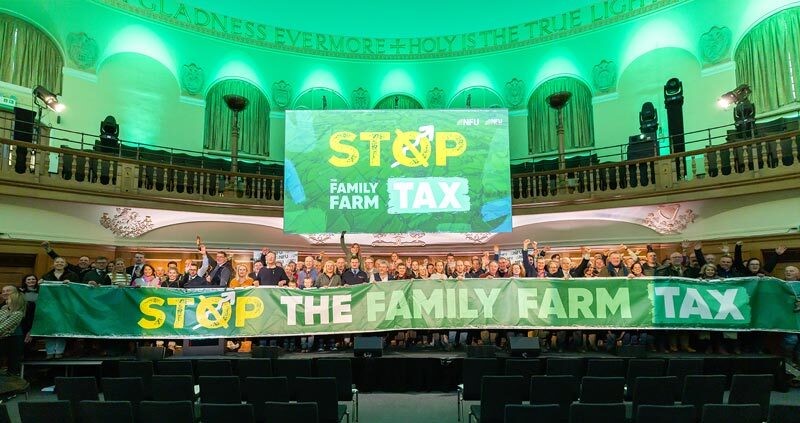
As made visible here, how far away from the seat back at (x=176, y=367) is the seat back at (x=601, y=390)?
4183 mm

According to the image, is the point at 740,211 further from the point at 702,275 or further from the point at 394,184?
the point at 394,184

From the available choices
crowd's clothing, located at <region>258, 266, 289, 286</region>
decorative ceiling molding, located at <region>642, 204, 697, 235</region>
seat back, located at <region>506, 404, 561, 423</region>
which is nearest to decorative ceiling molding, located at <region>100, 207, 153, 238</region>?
crowd's clothing, located at <region>258, 266, 289, 286</region>

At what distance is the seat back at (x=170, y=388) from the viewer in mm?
4930

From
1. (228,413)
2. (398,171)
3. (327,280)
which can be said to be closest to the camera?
(228,413)

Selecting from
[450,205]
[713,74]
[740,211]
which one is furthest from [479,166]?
[713,74]

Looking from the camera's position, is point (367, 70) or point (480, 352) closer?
point (480, 352)

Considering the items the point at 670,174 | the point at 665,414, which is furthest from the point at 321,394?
the point at 670,174

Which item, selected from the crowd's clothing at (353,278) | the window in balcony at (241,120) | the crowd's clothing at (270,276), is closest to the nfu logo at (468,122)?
the crowd's clothing at (353,278)

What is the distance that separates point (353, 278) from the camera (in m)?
8.22

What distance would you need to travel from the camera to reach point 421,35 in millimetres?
17688

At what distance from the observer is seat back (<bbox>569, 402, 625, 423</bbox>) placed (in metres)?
3.72

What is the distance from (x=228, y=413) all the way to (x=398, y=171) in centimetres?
667

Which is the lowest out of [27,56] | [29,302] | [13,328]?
[13,328]

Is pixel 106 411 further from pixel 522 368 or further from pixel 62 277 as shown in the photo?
pixel 62 277
